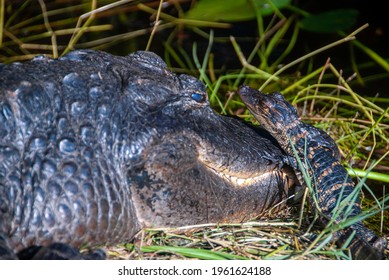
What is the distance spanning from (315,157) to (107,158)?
120 cm

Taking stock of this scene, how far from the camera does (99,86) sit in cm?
302

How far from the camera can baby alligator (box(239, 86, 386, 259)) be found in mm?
3320

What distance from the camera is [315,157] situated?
363cm

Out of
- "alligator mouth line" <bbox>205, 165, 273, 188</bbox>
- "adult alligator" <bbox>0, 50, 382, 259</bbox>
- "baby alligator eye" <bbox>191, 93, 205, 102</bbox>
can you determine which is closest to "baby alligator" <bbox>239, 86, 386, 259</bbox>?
"alligator mouth line" <bbox>205, 165, 273, 188</bbox>

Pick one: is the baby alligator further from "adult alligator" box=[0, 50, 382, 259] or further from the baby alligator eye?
the baby alligator eye

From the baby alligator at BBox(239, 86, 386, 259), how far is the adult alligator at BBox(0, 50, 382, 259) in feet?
1.02

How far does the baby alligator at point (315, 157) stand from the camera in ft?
10.9

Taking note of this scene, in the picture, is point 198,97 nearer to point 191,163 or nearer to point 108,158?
point 191,163

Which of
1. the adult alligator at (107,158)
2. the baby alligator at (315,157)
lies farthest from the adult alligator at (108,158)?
the baby alligator at (315,157)

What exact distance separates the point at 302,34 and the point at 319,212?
3457 mm

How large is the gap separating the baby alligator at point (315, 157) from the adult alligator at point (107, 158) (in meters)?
0.31

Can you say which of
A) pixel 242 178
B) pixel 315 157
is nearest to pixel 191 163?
pixel 242 178
